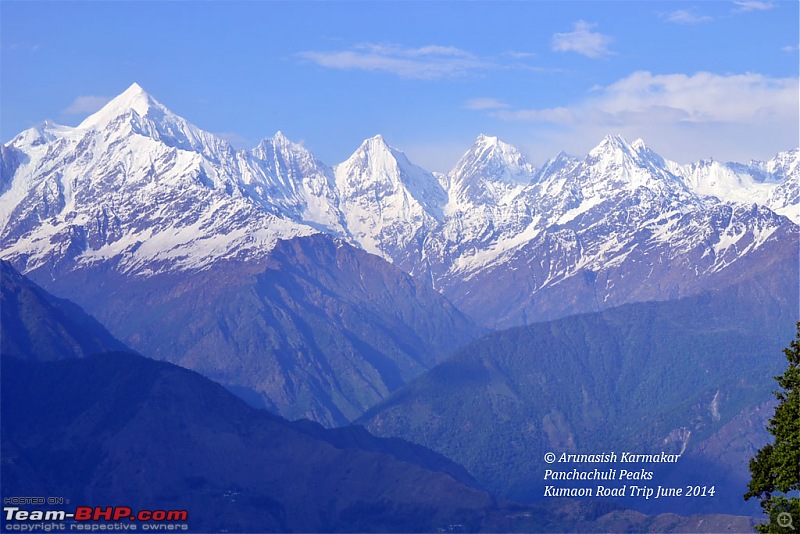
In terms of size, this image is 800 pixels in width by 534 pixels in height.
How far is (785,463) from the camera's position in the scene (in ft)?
308

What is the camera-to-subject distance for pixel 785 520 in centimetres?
9456

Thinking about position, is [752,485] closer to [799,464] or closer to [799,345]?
[799,464]

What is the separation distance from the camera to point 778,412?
95750mm

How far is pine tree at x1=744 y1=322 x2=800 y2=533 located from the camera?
306ft

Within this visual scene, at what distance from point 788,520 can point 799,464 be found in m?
3.53

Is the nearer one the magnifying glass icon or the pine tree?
the pine tree

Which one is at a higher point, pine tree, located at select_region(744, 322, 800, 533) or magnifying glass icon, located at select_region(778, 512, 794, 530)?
pine tree, located at select_region(744, 322, 800, 533)

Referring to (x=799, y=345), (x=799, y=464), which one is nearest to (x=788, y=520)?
(x=799, y=464)

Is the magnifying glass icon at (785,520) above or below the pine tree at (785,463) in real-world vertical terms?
below

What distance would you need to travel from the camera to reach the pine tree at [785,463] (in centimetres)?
9325

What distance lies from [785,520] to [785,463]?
3.70 m

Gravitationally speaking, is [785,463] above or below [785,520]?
above

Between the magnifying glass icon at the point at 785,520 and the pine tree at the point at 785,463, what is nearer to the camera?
the pine tree at the point at 785,463

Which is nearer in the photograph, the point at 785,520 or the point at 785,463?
the point at 785,463
